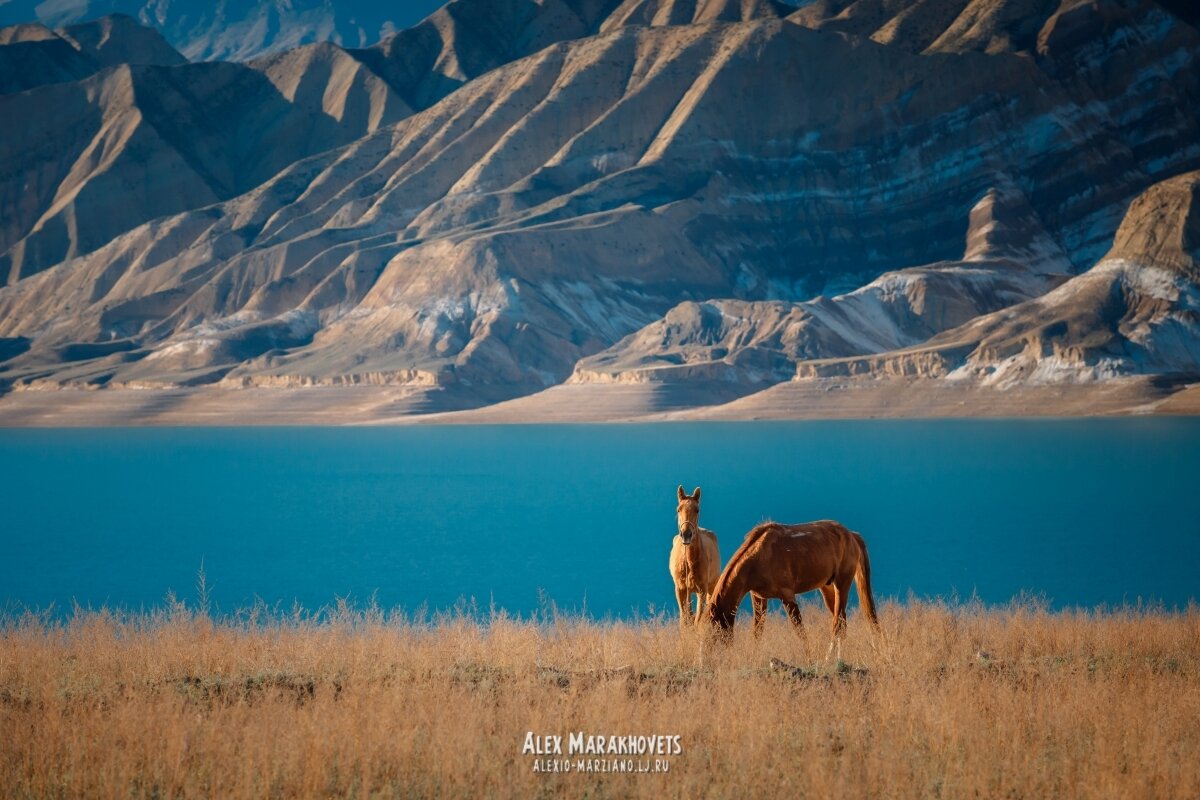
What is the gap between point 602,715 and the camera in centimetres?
1190

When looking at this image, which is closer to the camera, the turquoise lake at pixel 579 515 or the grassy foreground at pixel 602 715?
the grassy foreground at pixel 602 715

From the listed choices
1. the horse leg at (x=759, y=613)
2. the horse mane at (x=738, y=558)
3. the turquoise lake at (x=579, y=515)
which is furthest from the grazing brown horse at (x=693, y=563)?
the turquoise lake at (x=579, y=515)

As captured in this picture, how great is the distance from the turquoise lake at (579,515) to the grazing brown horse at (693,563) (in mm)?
9209

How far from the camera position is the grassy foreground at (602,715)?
1042cm

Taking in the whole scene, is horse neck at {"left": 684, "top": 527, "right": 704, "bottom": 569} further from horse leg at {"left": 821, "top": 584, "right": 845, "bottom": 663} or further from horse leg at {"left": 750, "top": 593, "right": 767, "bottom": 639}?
horse leg at {"left": 821, "top": 584, "right": 845, "bottom": 663}

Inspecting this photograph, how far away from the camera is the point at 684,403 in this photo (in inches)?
5625

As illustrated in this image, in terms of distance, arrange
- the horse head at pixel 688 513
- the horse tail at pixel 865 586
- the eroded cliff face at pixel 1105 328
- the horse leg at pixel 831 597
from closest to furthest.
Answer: the horse head at pixel 688 513
the horse leg at pixel 831 597
the horse tail at pixel 865 586
the eroded cliff face at pixel 1105 328

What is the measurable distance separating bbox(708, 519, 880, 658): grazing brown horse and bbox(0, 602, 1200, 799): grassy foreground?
0.46 m

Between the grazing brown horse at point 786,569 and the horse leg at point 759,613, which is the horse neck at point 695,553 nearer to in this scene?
the grazing brown horse at point 786,569

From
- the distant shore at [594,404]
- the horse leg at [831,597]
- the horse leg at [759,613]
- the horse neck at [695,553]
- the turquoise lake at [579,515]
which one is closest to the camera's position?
the horse leg at [759,613]

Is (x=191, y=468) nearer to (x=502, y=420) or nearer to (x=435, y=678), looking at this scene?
(x=502, y=420)

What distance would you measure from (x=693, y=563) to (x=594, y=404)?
132 m

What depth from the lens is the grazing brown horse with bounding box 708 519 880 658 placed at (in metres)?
14.5

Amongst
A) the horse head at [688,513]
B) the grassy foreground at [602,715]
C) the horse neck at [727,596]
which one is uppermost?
the horse head at [688,513]
